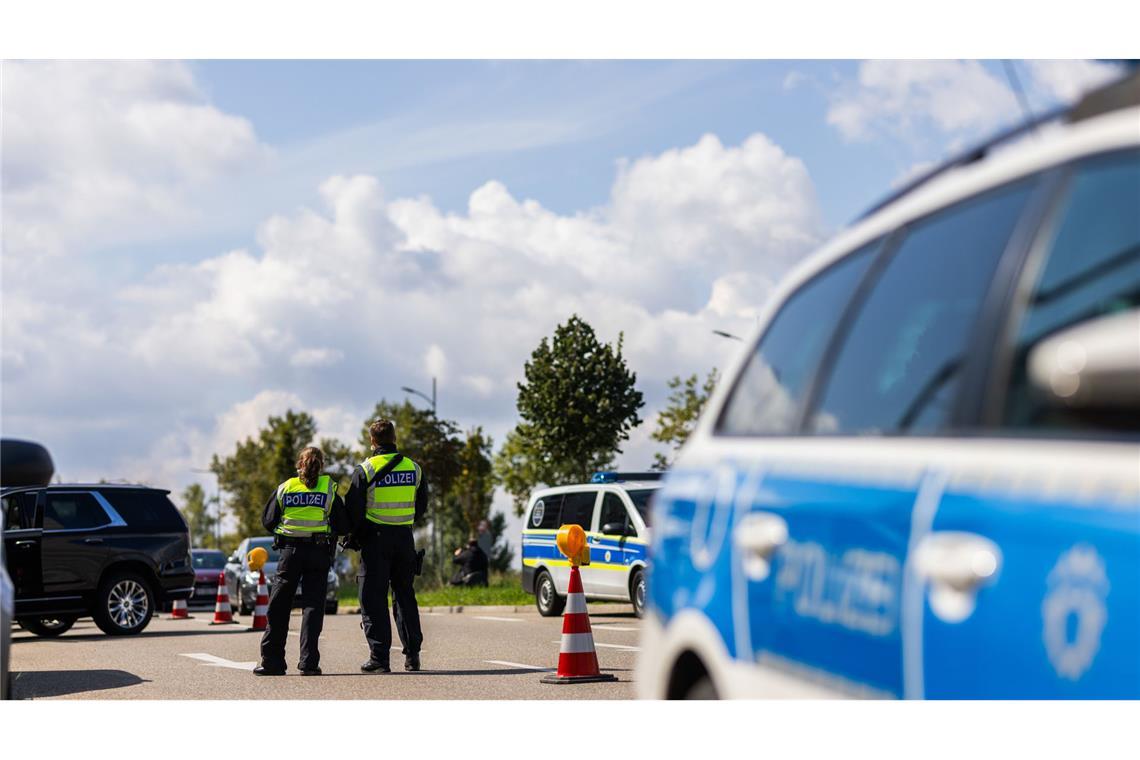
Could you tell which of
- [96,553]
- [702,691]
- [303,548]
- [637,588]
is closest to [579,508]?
[637,588]

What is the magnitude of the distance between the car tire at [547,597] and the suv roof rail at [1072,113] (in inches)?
755

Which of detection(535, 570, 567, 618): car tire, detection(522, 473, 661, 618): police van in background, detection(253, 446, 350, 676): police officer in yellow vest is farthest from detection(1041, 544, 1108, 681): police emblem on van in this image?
detection(535, 570, 567, 618): car tire

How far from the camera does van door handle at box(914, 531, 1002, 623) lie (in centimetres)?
240

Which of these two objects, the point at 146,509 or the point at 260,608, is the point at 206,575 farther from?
the point at 260,608

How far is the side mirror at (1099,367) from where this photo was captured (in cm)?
183

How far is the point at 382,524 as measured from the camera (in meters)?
11.8

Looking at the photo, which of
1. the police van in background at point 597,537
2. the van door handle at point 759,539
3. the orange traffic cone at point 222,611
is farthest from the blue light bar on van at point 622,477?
the van door handle at point 759,539

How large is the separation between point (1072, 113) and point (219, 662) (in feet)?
40.5

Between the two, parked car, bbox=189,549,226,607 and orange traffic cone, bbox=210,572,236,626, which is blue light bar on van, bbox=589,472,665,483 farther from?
parked car, bbox=189,549,226,607

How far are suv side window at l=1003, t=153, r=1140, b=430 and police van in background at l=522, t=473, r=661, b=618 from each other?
658 inches

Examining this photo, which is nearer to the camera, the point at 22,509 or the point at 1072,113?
the point at 1072,113

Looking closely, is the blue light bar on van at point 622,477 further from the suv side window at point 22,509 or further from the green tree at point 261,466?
the green tree at point 261,466

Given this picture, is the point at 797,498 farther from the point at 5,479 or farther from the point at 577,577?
the point at 577,577
